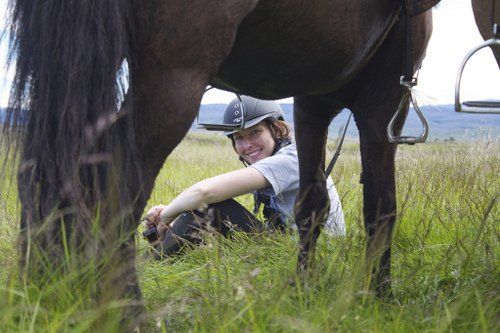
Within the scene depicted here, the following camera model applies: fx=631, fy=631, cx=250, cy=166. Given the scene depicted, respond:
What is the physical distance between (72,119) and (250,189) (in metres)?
2.36

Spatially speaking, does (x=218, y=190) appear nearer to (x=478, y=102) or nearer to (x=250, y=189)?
(x=250, y=189)

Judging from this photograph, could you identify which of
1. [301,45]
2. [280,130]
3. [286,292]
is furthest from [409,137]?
[280,130]

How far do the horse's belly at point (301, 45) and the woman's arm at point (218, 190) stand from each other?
4.59ft

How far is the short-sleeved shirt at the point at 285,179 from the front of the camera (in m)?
3.85

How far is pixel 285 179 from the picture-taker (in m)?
3.92

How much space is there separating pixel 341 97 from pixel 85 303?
1702mm

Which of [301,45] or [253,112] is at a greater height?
[301,45]

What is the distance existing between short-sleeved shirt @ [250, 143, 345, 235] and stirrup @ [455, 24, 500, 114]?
145 centimetres

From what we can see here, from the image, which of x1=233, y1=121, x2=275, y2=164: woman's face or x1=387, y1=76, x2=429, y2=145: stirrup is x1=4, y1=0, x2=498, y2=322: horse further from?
x1=233, y1=121, x2=275, y2=164: woman's face

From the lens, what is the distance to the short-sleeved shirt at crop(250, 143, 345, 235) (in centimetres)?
385

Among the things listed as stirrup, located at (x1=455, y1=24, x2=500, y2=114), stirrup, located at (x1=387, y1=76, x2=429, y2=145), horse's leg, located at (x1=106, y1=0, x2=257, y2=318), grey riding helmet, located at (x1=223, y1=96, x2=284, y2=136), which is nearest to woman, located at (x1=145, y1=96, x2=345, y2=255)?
grey riding helmet, located at (x1=223, y1=96, x2=284, y2=136)

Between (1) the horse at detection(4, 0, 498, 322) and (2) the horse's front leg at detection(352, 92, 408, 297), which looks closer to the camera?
(1) the horse at detection(4, 0, 498, 322)

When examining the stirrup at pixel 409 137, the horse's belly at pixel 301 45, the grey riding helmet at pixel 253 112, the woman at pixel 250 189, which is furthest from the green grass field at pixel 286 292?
the grey riding helmet at pixel 253 112

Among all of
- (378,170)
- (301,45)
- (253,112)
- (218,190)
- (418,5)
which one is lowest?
(218,190)
